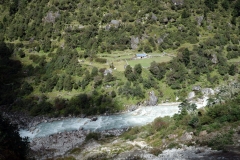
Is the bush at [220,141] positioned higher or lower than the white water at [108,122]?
higher

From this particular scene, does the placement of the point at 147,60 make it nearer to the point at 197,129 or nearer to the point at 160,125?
the point at 160,125

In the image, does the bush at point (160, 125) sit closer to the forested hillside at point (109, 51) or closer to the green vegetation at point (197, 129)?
the green vegetation at point (197, 129)

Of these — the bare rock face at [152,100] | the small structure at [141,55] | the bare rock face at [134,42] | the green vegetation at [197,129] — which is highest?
the bare rock face at [134,42]

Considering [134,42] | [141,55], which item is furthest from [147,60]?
[134,42]

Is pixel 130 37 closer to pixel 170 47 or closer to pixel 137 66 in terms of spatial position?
pixel 170 47

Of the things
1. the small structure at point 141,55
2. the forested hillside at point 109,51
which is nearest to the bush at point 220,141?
the forested hillside at point 109,51

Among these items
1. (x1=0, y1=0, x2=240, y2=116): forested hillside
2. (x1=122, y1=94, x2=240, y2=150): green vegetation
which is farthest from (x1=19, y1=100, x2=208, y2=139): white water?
(x1=122, y1=94, x2=240, y2=150): green vegetation

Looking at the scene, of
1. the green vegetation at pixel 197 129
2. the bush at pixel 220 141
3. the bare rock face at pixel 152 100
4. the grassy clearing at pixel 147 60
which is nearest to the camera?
the bush at pixel 220 141
